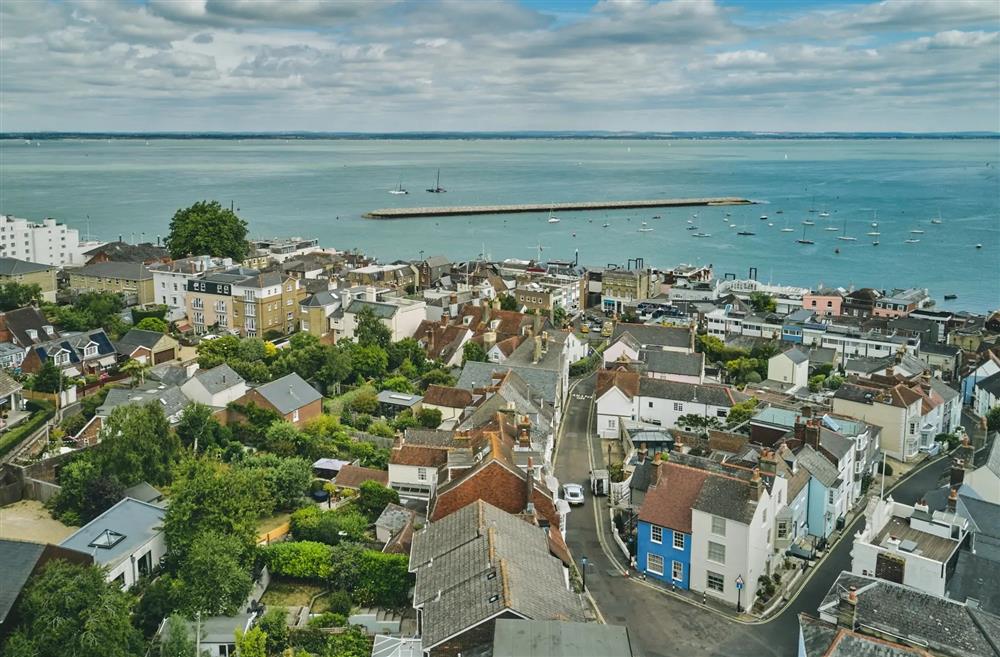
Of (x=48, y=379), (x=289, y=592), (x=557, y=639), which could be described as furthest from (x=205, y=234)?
(x=557, y=639)

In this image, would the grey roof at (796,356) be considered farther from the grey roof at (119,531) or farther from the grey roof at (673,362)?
the grey roof at (119,531)

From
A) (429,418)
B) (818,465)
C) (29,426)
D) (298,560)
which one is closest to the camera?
(298,560)

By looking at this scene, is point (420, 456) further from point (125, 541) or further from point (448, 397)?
point (448, 397)

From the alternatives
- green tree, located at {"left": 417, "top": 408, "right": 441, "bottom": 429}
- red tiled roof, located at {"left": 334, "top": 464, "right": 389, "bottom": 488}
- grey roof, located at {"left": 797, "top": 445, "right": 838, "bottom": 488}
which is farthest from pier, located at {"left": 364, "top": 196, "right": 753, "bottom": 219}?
grey roof, located at {"left": 797, "top": 445, "right": 838, "bottom": 488}

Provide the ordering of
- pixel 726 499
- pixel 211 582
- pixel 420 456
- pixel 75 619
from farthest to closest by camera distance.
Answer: pixel 420 456 < pixel 726 499 < pixel 211 582 < pixel 75 619

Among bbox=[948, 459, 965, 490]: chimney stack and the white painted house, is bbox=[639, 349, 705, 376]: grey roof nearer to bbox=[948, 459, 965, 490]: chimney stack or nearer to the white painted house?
bbox=[948, 459, 965, 490]: chimney stack

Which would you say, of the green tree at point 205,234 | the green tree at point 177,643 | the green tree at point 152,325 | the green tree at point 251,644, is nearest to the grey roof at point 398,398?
the green tree at point 152,325
